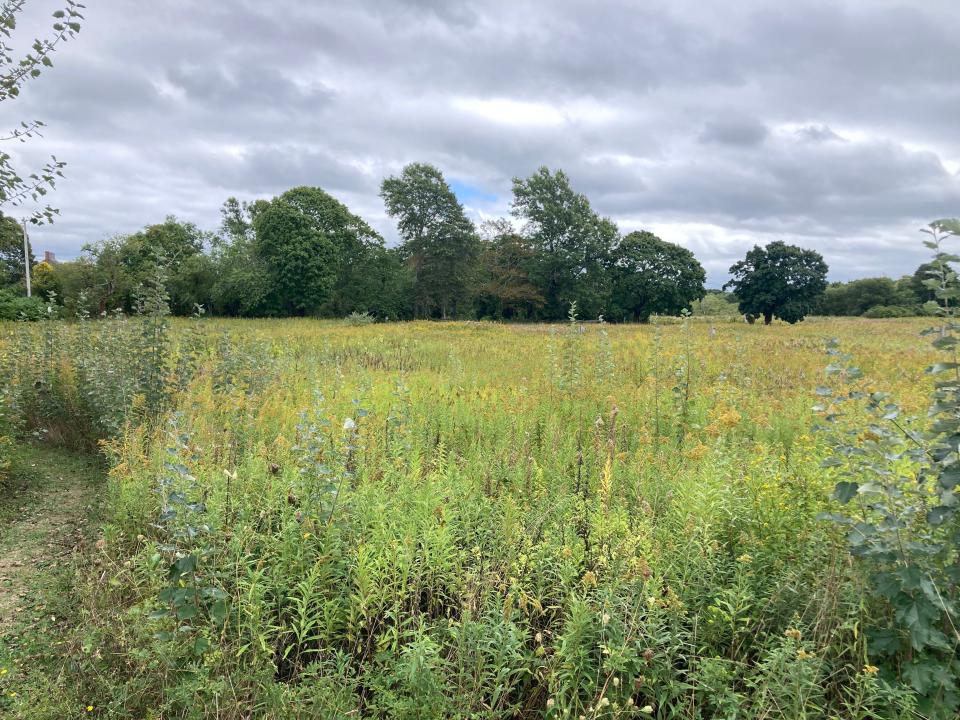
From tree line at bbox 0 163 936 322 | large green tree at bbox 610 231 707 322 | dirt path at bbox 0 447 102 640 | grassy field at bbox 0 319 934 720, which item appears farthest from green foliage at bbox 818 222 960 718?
large green tree at bbox 610 231 707 322

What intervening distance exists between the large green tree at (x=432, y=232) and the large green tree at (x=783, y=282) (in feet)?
73.9

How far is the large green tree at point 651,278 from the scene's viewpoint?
155ft

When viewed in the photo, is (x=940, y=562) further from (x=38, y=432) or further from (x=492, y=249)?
(x=492, y=249)

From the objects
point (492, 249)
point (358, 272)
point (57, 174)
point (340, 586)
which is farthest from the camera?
point (492, 249)

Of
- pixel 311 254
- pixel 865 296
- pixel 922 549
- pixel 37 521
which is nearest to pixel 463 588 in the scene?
pixel 922 549

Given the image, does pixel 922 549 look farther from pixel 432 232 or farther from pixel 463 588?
pixel 432 232

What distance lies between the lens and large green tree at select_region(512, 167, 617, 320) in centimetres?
4606

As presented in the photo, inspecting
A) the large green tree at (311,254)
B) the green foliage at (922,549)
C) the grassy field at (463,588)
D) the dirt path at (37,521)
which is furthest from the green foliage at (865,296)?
the dirt path at (37,521)

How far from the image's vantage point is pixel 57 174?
454cm

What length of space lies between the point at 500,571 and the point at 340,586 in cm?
98

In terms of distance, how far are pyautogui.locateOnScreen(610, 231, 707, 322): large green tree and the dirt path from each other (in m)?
44.7

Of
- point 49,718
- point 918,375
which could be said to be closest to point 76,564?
point 49,718

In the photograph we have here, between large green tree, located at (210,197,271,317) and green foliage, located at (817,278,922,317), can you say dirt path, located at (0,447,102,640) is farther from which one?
green foliage, located at (817,278,922,317)

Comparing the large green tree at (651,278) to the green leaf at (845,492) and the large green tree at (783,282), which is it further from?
the green leaf at (845,492)
